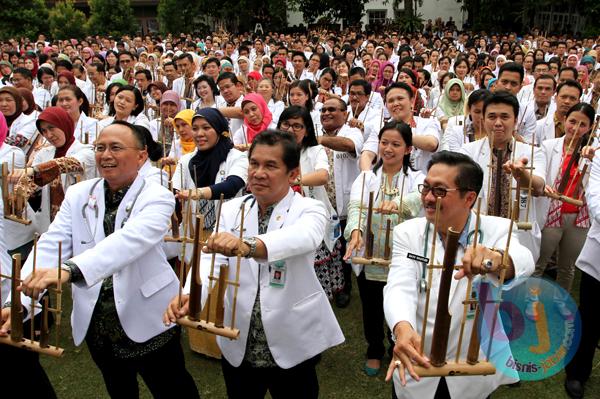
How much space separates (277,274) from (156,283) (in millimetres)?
672

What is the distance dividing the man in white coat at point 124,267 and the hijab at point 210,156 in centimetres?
111

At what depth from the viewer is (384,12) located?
35.9m

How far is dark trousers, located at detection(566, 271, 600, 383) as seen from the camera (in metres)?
3.34

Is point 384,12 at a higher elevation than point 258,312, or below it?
higher

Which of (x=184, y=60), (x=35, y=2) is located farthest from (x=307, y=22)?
(x=184, y=60)

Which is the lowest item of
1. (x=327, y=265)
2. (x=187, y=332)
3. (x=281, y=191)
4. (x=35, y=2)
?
(x=187, y=332)

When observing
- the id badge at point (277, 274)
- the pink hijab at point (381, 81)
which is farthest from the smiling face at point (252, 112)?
the pink hijab at point (381, 81)

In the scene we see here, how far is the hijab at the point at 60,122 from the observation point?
4.27 meters

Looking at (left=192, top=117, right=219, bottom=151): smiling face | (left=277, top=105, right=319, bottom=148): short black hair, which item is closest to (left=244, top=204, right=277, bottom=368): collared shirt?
(left=192, top=117, right=219, bottom=151): smiling face

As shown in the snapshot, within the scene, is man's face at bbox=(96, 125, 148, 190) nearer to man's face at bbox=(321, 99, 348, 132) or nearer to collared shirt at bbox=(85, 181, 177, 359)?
collared shirt at bbox=(85, 181, 177, 359)

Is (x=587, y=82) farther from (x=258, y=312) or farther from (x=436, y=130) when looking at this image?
(x=258, y=312)

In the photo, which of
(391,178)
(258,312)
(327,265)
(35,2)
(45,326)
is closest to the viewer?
(45,326)

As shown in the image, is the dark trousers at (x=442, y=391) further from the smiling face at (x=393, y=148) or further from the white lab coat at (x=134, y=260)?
the smiling face at (x=393, y=148)

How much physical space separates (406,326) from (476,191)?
66 centimetres
